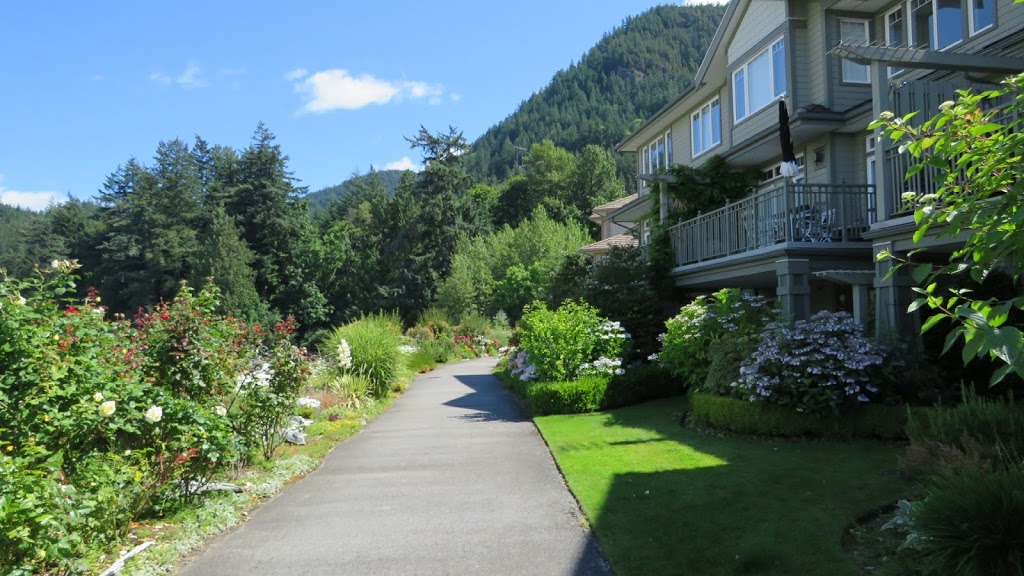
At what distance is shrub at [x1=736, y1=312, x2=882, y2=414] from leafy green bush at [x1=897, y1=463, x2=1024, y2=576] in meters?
5.08

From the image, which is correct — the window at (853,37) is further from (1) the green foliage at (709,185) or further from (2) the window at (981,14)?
(1) the green foliage at (709,185)

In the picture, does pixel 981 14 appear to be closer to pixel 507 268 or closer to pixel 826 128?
pixel 826 128

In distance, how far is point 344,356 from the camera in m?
17.5

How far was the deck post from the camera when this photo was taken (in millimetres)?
12734

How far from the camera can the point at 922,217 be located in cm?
400

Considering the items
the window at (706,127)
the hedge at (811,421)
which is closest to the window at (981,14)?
the hedge at (811,421)

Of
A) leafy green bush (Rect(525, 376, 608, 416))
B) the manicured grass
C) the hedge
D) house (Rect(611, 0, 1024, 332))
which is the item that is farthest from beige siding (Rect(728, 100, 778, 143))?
the manicured grass

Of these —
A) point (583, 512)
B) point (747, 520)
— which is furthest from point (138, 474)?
point (747, 520)

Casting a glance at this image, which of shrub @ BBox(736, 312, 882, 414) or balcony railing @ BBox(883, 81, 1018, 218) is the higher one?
balcony railing @ BBox(883, 81, 1018, 218)

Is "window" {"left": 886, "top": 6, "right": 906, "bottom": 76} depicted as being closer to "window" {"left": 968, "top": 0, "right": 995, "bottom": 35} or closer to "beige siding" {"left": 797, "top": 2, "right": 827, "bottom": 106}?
"beige siding" {"left": 797, "top": 2, "right": 827, "bottom": 106}

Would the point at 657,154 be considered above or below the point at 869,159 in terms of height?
above

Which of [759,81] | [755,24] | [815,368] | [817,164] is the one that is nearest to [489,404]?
[815,368]

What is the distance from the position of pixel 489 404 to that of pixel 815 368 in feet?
28.6

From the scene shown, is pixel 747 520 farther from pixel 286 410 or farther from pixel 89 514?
pixel 286 410
